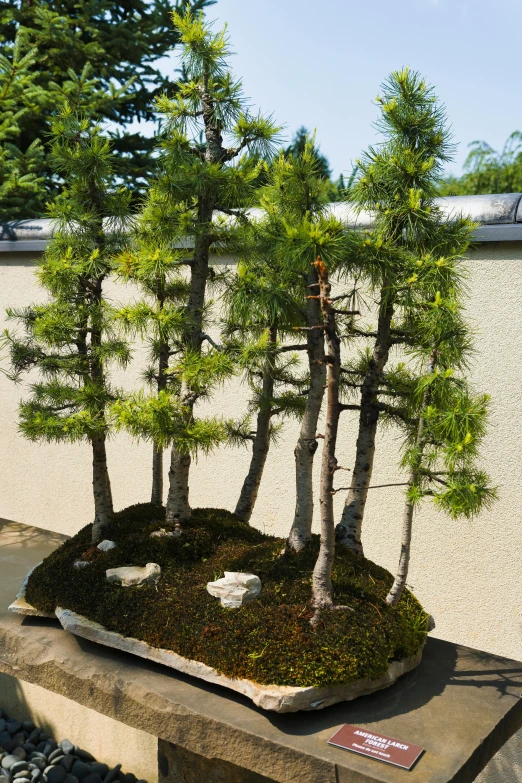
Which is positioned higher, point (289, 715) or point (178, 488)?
point (178, 488)

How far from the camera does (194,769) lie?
7.26 ft

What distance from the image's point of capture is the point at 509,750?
8.52ft

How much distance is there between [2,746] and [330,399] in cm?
234

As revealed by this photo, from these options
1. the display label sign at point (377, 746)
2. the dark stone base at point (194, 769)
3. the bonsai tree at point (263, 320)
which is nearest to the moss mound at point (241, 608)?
the display label sign at point (377, 746)

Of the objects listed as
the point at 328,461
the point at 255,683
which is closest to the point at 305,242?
the point at 328,461

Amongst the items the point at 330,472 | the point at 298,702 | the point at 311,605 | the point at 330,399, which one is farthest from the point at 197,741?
the point at 330,399

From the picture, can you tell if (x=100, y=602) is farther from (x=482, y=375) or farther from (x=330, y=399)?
(x=482, y=375)

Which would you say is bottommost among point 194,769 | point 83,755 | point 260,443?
point 83,755

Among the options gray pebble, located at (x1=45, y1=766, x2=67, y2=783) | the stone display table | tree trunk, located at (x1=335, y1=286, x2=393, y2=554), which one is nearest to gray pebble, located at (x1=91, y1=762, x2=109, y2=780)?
gray pebble, located at (x1=45, y1=766, x2=67, y2=783)

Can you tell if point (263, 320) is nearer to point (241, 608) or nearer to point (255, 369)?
point (255, 369)

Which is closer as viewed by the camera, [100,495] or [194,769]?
[194,769]

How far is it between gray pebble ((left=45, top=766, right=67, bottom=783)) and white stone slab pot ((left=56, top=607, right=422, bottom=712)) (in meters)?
1.18

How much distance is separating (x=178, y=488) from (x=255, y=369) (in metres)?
0.43

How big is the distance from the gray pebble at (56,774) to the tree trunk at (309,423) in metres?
1.54
